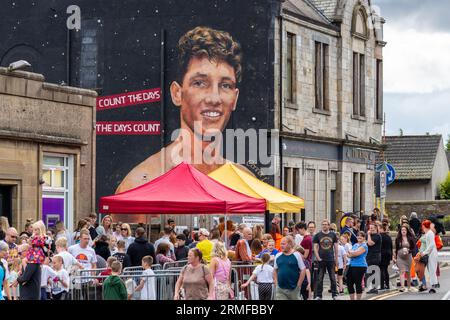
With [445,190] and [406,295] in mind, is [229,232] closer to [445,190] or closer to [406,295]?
[406,295]

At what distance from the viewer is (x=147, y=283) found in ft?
67.3

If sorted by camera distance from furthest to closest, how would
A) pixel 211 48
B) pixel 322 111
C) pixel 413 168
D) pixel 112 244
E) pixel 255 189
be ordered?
pixel 413 168
pixel 322 111
pixel 211 48
pixel 255 189
pixel 112 244

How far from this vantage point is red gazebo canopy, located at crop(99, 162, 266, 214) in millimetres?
26297

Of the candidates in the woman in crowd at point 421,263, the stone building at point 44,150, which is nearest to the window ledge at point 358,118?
the stone building at point 44,150

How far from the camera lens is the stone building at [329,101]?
45.3 metres

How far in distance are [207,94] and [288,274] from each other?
71.6 feet

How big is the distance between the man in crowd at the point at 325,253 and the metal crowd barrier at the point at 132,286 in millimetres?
→ 7520

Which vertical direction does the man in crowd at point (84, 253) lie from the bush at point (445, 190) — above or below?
below

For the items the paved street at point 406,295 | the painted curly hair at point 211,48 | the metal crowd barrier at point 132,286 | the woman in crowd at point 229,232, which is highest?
the painted curly hair at point 211,48

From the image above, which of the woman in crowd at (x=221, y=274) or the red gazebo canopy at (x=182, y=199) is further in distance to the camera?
the red gazebo canopy at (x=182, y=199)

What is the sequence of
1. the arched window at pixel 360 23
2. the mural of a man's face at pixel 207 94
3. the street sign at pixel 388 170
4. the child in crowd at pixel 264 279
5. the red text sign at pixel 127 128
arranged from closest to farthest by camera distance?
the child in crowd at pixel 264 279, the street sign at pixel 388 170, the mural of a man's face at pixel 207 94, the red text sign at pixel 127 128, the arched window at pixel 360 23

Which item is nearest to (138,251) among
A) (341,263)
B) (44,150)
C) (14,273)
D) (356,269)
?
(14,273)

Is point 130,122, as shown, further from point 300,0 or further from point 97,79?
point 300,0

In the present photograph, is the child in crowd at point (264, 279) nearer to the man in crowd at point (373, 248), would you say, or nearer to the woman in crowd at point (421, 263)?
the man in crowd at point (373, 248)
